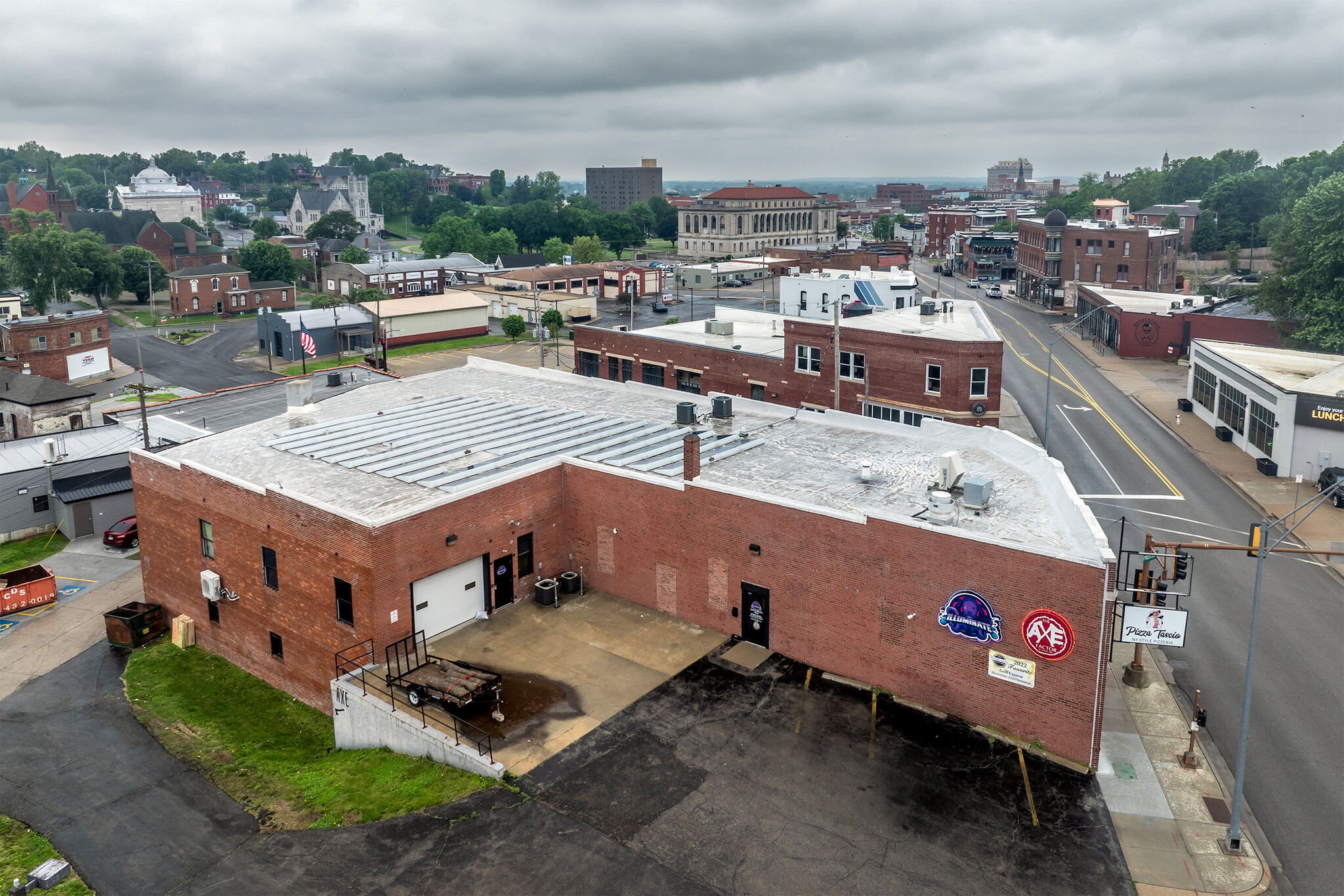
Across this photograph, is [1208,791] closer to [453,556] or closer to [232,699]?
[453,556]

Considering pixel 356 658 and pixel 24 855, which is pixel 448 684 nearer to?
pixel 356 658

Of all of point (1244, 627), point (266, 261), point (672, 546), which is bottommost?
point (1244, 627)

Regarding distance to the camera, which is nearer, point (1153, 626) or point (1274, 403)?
point (1153, 626)

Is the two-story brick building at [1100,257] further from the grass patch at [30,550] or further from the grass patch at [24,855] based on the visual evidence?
the grass patch at [24,855]

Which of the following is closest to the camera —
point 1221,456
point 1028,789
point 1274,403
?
point 1028,789

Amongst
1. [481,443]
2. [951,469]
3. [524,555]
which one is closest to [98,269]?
[481,443]

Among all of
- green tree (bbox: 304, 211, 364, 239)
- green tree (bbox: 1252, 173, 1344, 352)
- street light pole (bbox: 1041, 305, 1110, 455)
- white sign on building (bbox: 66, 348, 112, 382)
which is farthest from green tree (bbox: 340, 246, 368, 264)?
green tree (bbox: 1252, 173, 1344, 352)

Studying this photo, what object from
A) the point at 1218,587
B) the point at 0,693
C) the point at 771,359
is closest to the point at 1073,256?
the point at 771,359
